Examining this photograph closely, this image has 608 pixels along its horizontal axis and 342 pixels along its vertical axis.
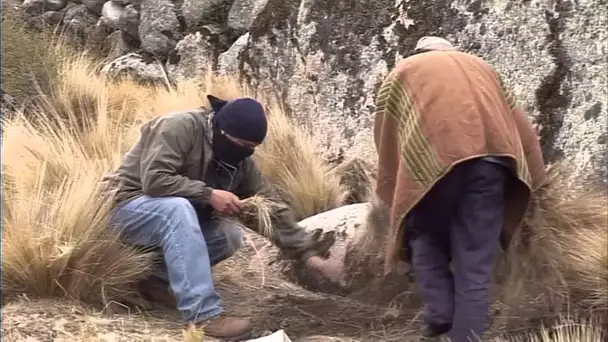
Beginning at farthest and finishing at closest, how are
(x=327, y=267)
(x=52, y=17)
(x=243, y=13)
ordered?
(x=52, y=17), (x=243, y=13), (x=327, y=267)

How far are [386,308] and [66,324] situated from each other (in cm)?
167

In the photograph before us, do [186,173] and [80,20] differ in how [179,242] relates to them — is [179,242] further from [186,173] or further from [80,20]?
[80,20]

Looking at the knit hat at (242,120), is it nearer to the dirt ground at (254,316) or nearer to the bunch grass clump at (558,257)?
the dirt ground at (254,316)

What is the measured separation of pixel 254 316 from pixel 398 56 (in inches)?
102

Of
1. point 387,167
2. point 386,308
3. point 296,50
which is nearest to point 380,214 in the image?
point 386,308

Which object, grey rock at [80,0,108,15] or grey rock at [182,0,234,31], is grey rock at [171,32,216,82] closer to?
grey rock at [182,0,234,31]

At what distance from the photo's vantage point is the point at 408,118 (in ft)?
14.0

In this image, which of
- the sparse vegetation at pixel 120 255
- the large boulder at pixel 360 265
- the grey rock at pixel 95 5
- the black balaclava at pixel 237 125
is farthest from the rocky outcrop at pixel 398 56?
the grey rock at pixel 95 5

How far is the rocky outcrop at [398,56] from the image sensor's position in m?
5.68

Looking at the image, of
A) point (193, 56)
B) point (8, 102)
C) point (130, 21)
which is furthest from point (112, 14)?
point (8, 102)

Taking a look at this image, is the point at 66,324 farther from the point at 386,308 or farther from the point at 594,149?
the point at 594,149

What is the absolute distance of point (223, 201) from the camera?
452 centimetres

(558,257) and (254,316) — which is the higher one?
(558,257)

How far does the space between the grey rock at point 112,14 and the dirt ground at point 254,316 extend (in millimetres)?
6566
